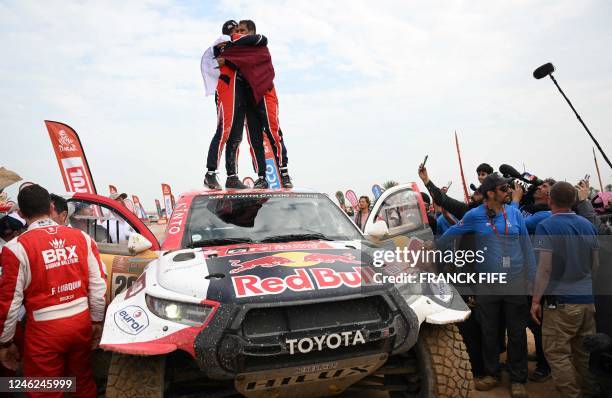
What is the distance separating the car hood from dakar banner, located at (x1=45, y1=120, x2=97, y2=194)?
6914 millimetres

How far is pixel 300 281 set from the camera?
2777 millimetres

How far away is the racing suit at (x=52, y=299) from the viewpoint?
2.99 metres

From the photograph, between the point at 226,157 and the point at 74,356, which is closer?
the point at 74,356

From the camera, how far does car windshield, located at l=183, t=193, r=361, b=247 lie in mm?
3707

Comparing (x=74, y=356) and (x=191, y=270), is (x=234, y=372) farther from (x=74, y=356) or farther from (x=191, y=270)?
(x=74, y=356)

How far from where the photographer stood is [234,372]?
8.29ft

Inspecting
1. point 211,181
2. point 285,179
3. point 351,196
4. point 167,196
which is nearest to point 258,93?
point 285,179

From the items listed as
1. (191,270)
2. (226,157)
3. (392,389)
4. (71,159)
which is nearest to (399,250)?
(392,389)

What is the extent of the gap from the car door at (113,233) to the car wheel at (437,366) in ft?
6.70

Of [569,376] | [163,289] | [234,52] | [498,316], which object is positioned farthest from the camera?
[234,52]

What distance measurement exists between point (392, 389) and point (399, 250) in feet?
3.35

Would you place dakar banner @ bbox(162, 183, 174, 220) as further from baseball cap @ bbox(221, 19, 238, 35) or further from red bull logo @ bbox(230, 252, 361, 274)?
red bull logo @ bbox(230, 252, 361, 274)

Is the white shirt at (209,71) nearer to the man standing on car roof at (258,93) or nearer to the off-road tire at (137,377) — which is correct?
the man standing on car roof at (258,93)

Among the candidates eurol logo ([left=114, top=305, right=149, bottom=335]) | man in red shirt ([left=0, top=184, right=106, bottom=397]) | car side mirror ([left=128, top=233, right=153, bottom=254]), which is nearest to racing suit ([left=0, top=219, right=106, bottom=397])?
man in red shirt ([left=0, top=184, right=106, bottom=397])
